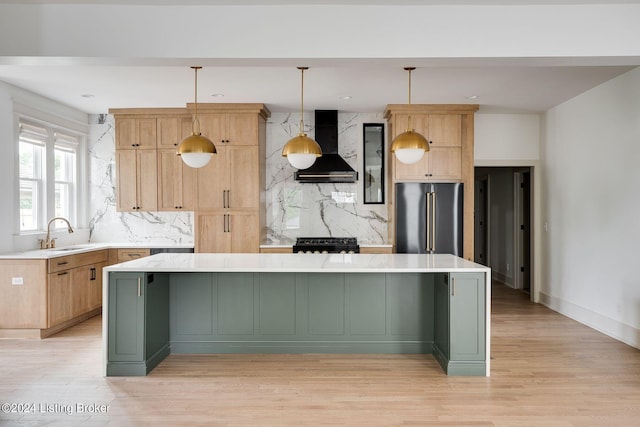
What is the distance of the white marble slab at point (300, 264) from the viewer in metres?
3.61

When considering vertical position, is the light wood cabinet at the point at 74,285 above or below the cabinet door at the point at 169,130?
below

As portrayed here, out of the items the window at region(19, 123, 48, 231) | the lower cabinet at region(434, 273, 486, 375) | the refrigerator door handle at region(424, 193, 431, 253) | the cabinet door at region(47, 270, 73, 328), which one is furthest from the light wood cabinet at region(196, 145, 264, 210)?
the lower cabinet at region(434, 273, 486, 375)

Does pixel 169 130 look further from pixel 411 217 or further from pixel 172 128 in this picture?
pixel 411 217

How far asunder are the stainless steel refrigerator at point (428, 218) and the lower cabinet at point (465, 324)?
2223 millimetres

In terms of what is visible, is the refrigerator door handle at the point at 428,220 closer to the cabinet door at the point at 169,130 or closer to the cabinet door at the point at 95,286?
the cabinet door at the point at 169,130

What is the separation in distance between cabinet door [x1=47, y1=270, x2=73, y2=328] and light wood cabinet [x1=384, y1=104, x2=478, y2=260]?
399 centimetres

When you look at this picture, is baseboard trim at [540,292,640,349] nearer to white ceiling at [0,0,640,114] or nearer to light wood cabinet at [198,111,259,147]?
white ceiling at [0,0,640,114]

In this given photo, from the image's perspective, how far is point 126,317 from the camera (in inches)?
146

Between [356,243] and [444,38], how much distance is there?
10.9ft

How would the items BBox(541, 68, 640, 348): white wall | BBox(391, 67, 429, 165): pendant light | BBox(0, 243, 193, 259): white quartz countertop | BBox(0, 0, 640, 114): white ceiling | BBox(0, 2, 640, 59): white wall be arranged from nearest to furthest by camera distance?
BBox(0, 2, 640, 59): white wall < BBox(391, 67, 429, 165): pendant light < BBox(0, 0, 640, 114): white ceiling < BBox(541, 68, 640, 348): white wall < BBox(0, 243, 193, 259): white quartz countertop

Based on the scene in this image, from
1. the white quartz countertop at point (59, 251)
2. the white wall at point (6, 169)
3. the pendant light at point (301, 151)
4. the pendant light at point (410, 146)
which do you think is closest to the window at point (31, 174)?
the white wall at point (6, 169)

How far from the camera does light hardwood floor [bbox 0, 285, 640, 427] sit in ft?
9.61

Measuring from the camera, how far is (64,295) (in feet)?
16.7

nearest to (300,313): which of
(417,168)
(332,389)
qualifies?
(332,389)
